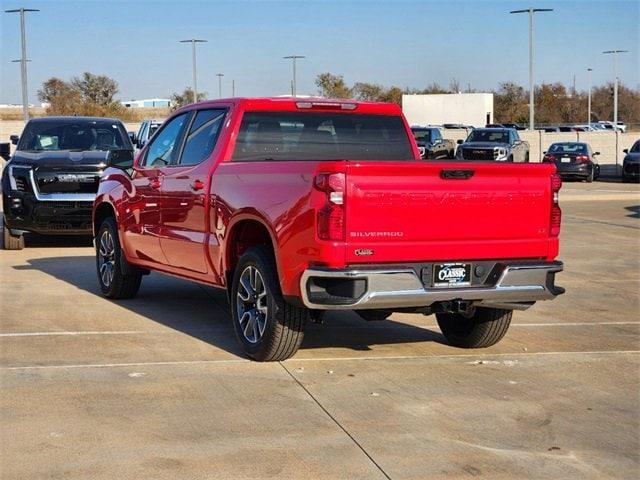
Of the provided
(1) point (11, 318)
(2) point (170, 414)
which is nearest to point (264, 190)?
(2) point (170, 414)

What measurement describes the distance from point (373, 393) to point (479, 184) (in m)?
1.61

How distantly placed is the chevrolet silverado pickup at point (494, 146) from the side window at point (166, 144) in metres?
24.5

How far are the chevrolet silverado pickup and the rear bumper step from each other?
87.6 feet

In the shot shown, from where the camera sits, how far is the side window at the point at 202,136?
29.1 feet

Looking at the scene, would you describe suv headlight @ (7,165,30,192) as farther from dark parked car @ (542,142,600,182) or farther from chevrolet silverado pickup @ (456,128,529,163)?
dark parked car @ (542,142,600,182)

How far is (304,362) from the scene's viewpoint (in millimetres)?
7832

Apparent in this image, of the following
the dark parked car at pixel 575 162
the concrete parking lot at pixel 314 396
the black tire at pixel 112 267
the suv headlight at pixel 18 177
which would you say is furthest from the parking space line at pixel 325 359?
the dark parked car at pixel 575 162

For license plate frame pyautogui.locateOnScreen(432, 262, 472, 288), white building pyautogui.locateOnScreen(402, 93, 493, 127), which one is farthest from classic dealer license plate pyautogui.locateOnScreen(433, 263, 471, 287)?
white building pyautogui.locateOnScreen(402, 93, 493, 127)

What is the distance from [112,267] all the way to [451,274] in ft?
14.6

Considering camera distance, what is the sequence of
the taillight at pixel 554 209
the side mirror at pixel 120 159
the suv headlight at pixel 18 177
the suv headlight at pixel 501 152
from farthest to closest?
1. the suv headlight at pixel 501 152
2. the suv headlight at pixel 18 177
3. the side mirror at pixel 120 159
4. the taillight at pixel 554 209

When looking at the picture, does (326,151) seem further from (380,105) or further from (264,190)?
(264,190)

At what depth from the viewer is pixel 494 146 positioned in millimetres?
35031

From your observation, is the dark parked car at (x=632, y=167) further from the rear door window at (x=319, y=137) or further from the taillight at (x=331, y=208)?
the taillight at (x=331, y=208)

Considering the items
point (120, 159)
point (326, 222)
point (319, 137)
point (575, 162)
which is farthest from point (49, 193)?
point (575, 162)
